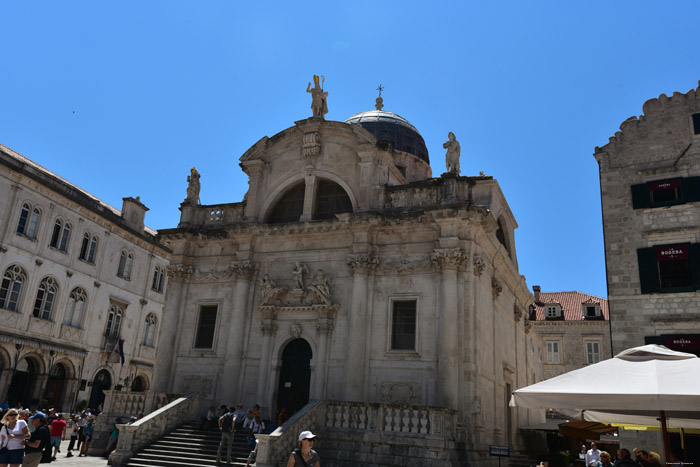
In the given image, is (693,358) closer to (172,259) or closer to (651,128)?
(651,128)

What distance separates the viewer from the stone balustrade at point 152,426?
17.5m

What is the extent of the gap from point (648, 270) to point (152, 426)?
1841 cm

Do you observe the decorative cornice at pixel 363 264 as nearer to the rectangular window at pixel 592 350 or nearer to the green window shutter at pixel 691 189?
the green window shutter at pixel 691 189

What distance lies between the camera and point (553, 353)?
150 feet

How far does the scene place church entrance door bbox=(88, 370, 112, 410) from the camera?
3447 cm

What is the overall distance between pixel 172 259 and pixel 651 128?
20482mm

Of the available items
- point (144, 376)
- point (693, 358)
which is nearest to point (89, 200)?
point (144, 376)

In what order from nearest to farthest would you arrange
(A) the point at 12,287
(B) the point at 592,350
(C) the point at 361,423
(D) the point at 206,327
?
1. (C) the point at 361,423
2. (D) the point at 206,327
3. (A) the point at 12,287
4. (B) the point at 592,350

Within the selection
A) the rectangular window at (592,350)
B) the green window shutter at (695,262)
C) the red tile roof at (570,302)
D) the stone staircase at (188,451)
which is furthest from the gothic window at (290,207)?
the rectangular window at (592,350)

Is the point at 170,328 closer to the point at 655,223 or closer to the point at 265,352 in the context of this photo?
the point at 265,352

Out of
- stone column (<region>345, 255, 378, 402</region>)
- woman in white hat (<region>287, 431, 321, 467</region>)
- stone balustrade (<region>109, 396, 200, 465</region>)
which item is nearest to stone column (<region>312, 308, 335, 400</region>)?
stone column (<region>345, 255, 378, 402</region>)

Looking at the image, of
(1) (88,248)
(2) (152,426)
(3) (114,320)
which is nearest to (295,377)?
(2) (152,426)

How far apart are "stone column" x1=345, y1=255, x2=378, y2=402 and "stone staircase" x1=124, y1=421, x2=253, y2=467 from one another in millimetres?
3958

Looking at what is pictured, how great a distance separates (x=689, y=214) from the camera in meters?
20.4
